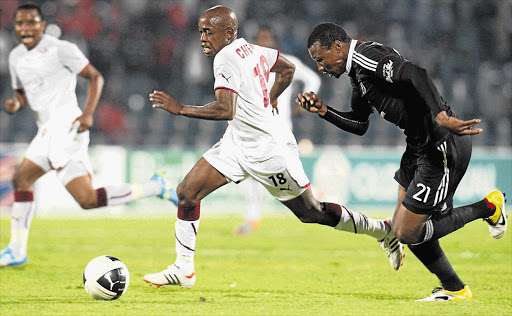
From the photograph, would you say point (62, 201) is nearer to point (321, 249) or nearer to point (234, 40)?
point (321, 249)

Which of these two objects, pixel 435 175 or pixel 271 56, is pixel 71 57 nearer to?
pixel 271 56

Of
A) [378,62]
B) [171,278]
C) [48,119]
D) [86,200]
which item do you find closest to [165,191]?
[86,200]

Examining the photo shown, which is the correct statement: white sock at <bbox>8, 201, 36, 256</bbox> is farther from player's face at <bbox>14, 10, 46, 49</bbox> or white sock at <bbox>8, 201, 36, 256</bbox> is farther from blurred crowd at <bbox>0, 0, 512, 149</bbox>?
blurred crowd at <bbox>0, 0, 512, 149</bbox>

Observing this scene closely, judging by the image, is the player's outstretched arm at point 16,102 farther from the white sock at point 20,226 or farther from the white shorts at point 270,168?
the white shorts at point 270,168

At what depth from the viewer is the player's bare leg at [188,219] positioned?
18.6 feet

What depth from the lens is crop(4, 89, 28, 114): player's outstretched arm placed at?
7664 millimetres

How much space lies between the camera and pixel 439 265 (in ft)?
17.8

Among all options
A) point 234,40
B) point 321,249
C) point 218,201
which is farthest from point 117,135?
point 234,40

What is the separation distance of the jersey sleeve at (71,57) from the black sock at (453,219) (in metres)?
3.86

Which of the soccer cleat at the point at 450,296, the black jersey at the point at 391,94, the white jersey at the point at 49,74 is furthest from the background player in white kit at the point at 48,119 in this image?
the soccer cleat at the point at 450,296

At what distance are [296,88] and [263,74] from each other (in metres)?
8.45

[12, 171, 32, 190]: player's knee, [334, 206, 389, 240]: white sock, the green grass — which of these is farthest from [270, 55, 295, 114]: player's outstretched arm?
[12, 171, 32, 190]: player's knee

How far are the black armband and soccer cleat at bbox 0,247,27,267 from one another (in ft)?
11.4

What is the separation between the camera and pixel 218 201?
13.6 m
